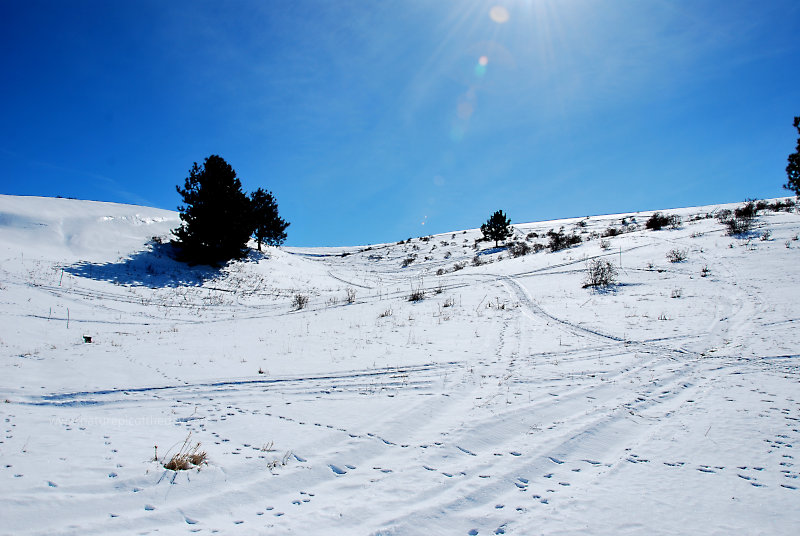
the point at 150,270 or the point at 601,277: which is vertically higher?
the point at 150,270

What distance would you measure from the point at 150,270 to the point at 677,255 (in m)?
24.2

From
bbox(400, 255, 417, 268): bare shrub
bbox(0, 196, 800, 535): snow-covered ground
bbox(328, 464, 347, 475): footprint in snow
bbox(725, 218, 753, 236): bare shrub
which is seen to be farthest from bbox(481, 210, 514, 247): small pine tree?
bbox(328, 464, 347, 475): footprint in snow

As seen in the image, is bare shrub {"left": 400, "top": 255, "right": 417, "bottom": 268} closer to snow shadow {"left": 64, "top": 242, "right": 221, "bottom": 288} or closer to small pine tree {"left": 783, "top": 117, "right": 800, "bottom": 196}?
snow shadow {"left": 64, "top": 242, "right": 221, "bottom": 288}

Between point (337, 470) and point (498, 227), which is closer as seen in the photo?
point (337, 470)

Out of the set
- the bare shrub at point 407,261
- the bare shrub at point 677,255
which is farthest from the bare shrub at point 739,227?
the bare shrub at point 407,261

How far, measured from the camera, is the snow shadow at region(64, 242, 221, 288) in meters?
16.1

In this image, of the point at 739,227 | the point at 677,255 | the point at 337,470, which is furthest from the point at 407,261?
the point at 337,470

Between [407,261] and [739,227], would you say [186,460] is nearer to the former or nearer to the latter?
[739,227]

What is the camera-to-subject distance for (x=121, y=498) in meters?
2.82

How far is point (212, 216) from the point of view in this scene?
19.7 metres

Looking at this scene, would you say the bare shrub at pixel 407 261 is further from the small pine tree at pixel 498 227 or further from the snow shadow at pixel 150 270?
the snow shadow at pixel 150 270

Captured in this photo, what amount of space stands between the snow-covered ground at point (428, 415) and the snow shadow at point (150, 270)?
3991 millimetres

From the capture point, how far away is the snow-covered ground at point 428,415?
2.73 metres

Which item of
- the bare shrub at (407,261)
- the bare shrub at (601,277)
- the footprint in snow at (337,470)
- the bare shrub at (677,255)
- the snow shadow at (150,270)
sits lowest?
the footprint in snow at (337,470)
